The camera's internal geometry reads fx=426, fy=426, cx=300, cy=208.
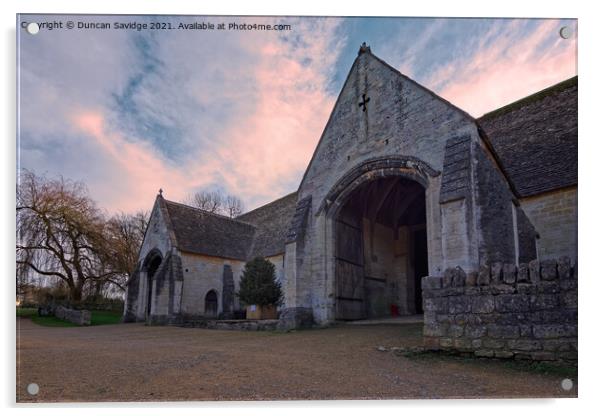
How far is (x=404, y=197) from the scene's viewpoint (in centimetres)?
1888

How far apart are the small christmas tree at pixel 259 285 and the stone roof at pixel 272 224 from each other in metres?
3.74

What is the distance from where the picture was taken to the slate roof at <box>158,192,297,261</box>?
76.9 feet

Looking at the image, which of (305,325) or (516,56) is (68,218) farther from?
(516,56)

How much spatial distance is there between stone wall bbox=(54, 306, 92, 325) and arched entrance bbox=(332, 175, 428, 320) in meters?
13.4

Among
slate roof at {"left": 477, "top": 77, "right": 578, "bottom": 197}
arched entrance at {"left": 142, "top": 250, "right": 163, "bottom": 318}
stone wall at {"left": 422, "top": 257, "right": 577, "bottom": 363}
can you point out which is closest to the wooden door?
slate roof at {"left": 477, "top": 77, "right": 578, "bottom": 197}

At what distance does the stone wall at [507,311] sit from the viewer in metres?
5.86

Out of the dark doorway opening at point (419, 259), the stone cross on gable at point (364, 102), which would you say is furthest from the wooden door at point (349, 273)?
the dark doorway opening at point (419, 259)

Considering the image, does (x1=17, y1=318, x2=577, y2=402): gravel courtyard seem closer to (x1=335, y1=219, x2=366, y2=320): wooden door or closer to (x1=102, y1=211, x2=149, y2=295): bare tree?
(x1=335, y1=219, x2=366, y2=320): wooden door

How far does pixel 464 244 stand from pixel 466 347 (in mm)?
3251

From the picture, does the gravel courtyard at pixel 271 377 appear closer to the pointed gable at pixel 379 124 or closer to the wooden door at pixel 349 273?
the pointed gable at pixel 379 124

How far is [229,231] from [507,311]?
70.4ft

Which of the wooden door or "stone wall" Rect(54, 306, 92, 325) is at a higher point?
the wooden door

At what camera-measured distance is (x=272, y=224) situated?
25859mm

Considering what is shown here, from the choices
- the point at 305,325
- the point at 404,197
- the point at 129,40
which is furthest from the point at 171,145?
the point at 404,197
